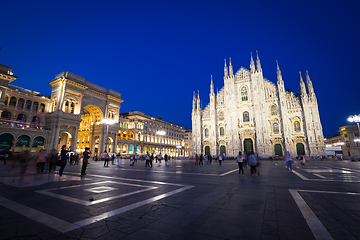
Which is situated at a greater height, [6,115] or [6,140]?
[6,115]

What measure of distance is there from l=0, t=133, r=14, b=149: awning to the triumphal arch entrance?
580 cm

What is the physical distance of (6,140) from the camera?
29891 millimetres

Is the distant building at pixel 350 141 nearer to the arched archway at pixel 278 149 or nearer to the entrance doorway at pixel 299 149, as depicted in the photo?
the entrance doorway at pixel 299 149

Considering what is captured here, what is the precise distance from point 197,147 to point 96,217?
4411 cm

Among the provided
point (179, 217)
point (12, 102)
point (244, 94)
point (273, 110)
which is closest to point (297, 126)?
point (273, 110)

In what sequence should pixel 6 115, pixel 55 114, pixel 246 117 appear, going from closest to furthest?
pixel 55 114
pixel 6 115
pixel 246 117

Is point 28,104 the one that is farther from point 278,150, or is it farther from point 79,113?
point 278,150

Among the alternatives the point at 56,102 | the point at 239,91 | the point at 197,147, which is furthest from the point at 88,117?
the point at 239,91

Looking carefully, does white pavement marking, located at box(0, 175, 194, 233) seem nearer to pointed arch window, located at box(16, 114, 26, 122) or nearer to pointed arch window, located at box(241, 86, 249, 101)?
pointed arch window, located at box(241, 86, 249, 101)

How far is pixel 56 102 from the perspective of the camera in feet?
119

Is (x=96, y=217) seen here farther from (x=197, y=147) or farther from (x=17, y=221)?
(x=197, y=147)

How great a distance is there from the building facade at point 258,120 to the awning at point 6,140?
1487 inches

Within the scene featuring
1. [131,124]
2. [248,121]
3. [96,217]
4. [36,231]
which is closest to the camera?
[36,231]

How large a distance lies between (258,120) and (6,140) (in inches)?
1974
